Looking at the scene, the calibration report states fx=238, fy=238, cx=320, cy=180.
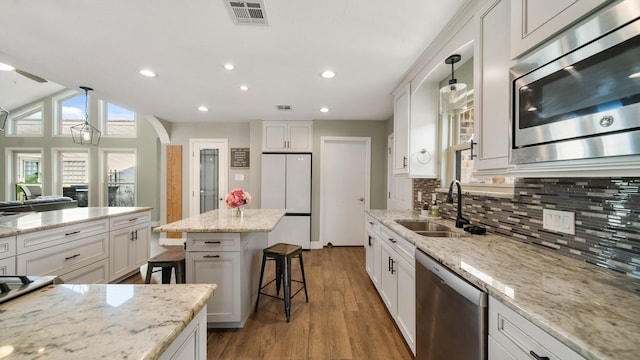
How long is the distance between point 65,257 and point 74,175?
19.0ft

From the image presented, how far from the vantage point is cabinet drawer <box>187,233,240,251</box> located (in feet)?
6.54

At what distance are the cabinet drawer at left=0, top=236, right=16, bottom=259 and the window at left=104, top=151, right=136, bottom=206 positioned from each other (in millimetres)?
5134

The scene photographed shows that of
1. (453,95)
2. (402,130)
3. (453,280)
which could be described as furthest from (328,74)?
(453,280)

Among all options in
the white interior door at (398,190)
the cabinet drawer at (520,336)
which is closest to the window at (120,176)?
the white interior door at (398,190)

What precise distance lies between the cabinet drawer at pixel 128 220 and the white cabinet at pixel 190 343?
2795mm

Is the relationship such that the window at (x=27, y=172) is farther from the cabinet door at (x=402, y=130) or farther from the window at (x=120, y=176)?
the cabinet door at (x=402, y=130)

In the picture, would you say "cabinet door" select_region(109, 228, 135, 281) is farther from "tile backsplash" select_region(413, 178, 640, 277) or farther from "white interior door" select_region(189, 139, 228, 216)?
"tile backsplash" select_region(413, 178, 640, 277)

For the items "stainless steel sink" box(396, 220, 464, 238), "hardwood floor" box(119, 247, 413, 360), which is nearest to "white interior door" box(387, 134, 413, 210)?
"stainless steel sink" box(396, 220, 464, 238)

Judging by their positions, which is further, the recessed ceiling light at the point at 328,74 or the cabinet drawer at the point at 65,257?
the recessed ceiling light at the point at 328,74

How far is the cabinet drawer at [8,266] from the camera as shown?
1739 millimetres

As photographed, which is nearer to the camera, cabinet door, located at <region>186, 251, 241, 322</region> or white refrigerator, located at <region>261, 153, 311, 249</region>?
cabinet door, located at <region>186, 251, 241, 322</region>

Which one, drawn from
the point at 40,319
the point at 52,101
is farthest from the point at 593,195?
the point at 52,101

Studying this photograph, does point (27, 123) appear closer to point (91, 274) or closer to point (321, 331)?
point (91, 274)

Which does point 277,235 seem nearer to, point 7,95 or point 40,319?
point 40,319
